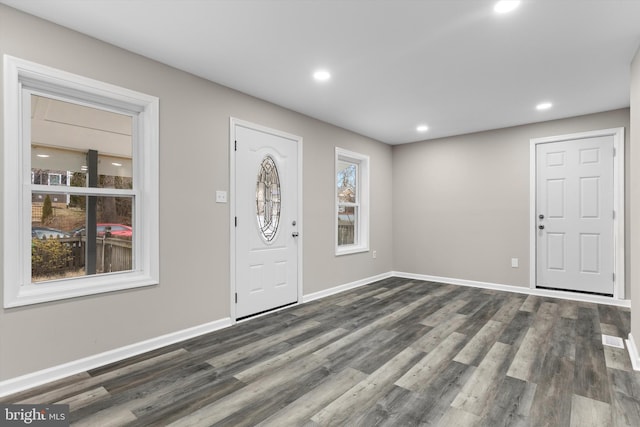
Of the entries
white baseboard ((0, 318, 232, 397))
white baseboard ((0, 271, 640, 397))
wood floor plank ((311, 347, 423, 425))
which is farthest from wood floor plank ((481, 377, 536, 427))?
white baseboard ((0, 318, 232, 397))

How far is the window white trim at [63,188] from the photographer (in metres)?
2.09

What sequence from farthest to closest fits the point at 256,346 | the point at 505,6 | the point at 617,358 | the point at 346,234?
the point at 346,234 < the point at 256,346 < the point at 617,358 < the point at 505,6

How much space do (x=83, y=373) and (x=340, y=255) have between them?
3.29 metres

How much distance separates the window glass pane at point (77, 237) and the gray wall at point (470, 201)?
454cm

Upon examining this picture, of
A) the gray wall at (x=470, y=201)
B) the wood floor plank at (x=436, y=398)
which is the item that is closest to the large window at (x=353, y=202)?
the gray wall at (x=470, y=201)

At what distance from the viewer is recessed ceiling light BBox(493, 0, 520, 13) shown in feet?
6.64

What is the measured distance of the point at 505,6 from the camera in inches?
81.2

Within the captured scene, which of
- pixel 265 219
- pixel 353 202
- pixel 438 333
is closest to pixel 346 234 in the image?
pixel 353 202

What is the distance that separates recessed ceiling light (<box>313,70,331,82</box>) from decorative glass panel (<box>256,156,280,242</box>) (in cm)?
111

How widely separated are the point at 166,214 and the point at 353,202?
3.26m

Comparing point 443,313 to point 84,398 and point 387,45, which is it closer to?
point 387,45

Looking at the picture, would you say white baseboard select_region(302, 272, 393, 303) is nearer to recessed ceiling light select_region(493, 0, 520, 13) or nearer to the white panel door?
the white panel door

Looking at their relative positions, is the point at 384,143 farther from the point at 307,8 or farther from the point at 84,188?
the point at 84,188

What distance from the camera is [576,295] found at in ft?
14.2
